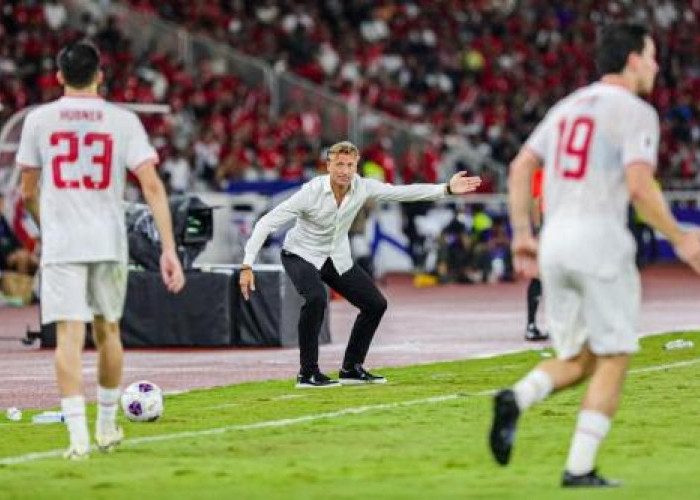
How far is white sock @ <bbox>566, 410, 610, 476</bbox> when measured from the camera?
392 inches

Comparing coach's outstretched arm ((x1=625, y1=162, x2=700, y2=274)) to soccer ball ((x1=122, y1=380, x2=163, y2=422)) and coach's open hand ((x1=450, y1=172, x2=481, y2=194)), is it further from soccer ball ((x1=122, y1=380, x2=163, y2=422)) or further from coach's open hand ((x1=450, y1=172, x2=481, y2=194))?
coach's open hand ((x1=450, y1=172, x2=481, y2=194))

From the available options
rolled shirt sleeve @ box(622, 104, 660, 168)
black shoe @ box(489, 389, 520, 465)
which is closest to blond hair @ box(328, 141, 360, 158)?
black shoe @ box(489, 389, 520, 465)

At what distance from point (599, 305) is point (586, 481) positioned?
0.83 metres

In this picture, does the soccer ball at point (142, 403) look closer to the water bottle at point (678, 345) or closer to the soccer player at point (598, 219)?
the soccer player at point (598, 219)

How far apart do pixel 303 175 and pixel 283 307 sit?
1668 cm

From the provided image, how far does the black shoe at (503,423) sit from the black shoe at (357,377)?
6610 millimetres

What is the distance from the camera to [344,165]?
669 inches

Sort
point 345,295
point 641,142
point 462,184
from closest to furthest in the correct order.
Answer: point 641,142
point 462,184
point 345,295

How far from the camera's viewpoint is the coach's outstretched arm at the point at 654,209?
32.4ft

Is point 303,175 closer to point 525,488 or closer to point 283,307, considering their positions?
point 283,307

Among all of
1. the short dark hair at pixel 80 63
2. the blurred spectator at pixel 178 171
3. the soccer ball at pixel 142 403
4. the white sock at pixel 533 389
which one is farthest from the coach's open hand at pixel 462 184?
the blurred spectator at pixel 178 171

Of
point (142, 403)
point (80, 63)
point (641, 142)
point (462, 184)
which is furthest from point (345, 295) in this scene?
point (641, 142)

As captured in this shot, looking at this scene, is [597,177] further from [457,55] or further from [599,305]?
[457,55]

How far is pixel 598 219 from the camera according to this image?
10.0 m
